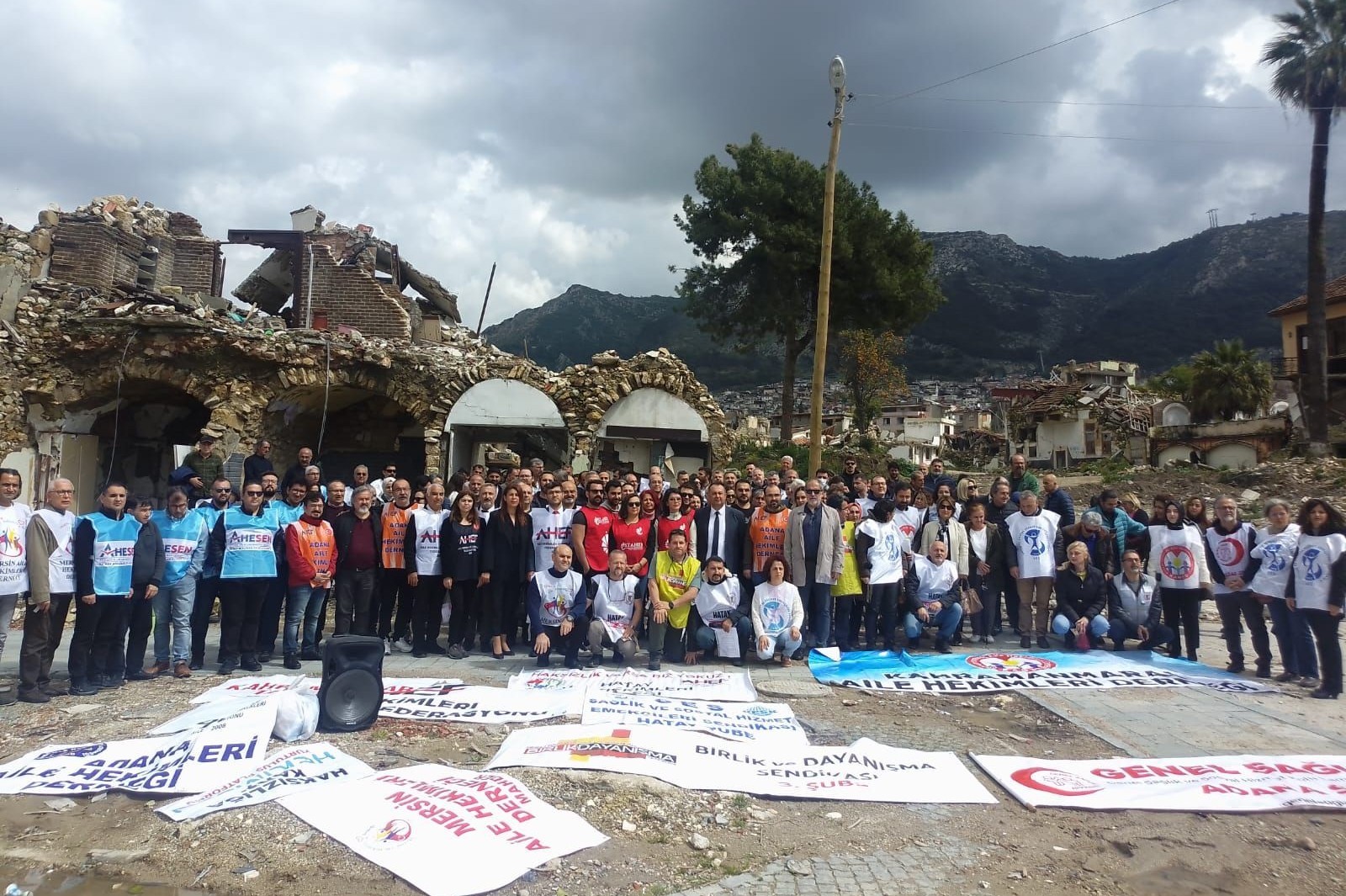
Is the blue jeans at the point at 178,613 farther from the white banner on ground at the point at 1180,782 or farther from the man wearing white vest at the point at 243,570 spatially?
the white banner on ground at the point at 1180,782

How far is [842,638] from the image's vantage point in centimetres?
752

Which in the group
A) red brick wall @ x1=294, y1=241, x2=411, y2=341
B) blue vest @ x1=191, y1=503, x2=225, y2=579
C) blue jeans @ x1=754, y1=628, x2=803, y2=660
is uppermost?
red brick wall @ x1=294, y1=241, x2=411, y2=341

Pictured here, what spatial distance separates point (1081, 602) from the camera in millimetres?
7441

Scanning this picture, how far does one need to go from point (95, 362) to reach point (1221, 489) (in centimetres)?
2424

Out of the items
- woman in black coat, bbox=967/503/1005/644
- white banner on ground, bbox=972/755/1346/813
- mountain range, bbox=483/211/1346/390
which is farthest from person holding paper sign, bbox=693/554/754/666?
mountain range, bbox=483/211/1346/390

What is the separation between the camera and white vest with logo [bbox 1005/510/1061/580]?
24.5 ft

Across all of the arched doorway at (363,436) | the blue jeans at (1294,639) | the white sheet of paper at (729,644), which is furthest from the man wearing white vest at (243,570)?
the arched doorway at (363,436)

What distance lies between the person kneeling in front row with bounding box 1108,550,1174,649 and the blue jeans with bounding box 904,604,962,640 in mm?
1451

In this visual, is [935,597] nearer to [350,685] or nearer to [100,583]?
[350,685]

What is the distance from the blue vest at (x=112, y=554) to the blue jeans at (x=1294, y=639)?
9191 millimetres

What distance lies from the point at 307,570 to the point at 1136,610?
25.3 ft

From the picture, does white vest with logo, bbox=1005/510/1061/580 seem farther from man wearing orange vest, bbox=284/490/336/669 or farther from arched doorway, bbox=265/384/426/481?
arched doorway, bbox=265/384/426/481

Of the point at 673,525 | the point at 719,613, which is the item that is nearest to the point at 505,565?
the point at 673,525

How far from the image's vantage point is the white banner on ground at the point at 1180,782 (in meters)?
3.78
